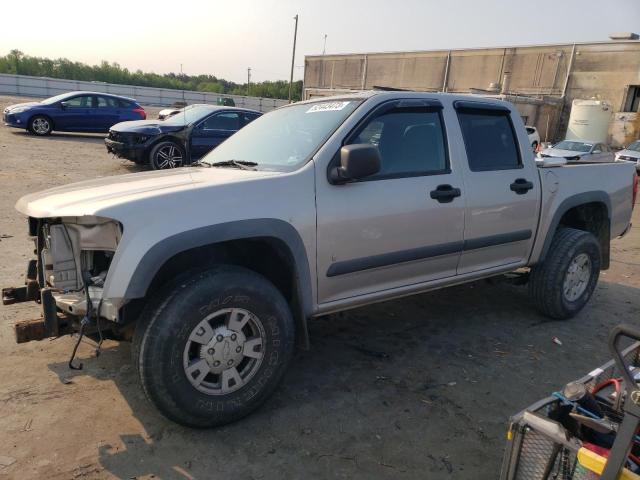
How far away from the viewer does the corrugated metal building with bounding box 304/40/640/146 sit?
97.9 ft

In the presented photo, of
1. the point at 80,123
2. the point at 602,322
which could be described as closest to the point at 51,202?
the point at 602,322

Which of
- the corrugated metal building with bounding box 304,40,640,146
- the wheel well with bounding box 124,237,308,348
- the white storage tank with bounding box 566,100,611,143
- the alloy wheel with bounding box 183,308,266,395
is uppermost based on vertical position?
the corrugated metal building with bounding box 304,40,640,146

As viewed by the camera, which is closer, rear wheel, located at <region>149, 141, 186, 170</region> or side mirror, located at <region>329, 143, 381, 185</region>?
side mirror, located at <region>329, 143, 381, 185</region>

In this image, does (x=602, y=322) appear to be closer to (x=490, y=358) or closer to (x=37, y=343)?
(x=490, y=358)

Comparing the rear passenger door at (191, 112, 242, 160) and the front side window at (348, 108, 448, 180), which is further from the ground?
the front side window at (348, 108, 448, 180)

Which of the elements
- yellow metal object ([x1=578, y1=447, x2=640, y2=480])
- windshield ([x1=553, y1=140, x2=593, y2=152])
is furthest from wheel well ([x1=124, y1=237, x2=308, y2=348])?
windshield ([x1=553, y1=140, x2=593, y2=152])

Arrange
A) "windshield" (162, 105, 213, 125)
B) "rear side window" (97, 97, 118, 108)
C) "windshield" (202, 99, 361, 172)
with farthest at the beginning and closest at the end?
"rear side window" (97, 97, 118, 108)
"windshield" (162, 105, 213, 125)
"windshield" (202, 99, 361, 172)

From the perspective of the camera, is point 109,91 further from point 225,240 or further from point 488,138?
point 225,240

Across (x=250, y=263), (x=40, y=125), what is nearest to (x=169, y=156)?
(x=40, y=125)

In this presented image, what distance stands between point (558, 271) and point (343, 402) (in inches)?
99.1

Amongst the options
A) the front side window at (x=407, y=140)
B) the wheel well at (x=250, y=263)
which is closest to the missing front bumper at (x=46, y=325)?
the wheel well at (x=250, y=263)

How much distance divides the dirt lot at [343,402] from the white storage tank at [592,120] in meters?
27.5

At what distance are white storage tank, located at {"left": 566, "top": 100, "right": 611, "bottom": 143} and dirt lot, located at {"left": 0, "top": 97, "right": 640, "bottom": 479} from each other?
27.5 metres

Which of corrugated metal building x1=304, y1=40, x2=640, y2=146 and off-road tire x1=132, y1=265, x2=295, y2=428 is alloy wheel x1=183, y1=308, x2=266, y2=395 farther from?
corrugated metal building x1=304, y1=40, x2=640, y2=146
